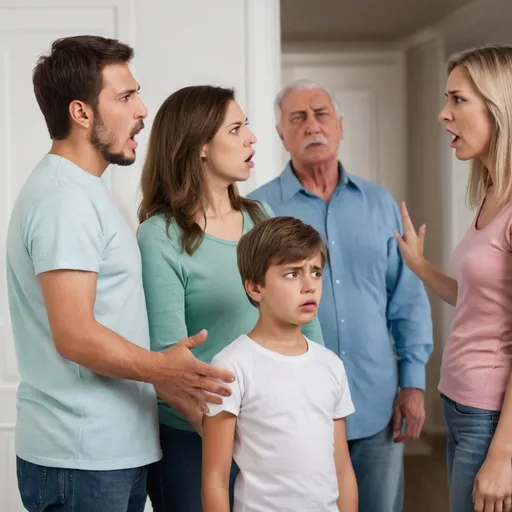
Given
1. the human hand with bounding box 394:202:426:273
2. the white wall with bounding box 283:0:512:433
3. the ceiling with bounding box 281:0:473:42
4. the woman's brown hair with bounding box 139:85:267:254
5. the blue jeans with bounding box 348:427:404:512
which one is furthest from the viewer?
the white wall with bounding box 283:0:512:433

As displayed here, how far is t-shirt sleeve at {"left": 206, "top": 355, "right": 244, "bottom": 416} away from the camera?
1590 millimetres

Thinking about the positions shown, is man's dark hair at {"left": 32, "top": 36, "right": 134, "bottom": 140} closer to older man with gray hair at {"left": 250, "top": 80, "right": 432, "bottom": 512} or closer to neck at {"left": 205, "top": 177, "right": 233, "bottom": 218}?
neck at {"left": 205, "top": 177, "right": 233, "bottom": 218}

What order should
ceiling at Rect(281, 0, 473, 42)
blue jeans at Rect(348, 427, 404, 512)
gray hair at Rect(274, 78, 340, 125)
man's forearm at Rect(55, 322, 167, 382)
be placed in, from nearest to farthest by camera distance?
man's forearm at Rect(55, 322, 167, 382)
blue jeans at Rect(348, 427, 404, 512)
gray hair at Rect(274, 78, 340, 125)
ceiling at Rect(281, 0, 473, 42)

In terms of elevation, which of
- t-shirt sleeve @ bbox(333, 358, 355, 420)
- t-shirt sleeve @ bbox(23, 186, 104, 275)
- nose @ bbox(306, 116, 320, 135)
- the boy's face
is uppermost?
nose @ bbox(306, 116, 320, 135)

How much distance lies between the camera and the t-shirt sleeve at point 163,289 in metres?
1.72

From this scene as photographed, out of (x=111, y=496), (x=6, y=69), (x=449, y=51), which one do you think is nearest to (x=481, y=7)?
(x=449, y=51)

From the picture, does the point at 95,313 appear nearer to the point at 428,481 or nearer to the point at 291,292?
the point at 291,292

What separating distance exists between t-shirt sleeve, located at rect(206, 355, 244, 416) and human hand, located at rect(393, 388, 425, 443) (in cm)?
92

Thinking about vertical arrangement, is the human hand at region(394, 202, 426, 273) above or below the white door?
below

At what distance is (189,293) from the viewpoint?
1771mm

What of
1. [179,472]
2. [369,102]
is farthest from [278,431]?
[369,102]

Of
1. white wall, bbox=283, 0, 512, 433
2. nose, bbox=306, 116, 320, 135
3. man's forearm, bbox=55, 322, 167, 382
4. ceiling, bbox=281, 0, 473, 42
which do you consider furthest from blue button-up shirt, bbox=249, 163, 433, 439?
white wall, bbox=283, 0, 512, 433

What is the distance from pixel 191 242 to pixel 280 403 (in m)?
0.39

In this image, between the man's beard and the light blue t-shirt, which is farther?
the man's beard
